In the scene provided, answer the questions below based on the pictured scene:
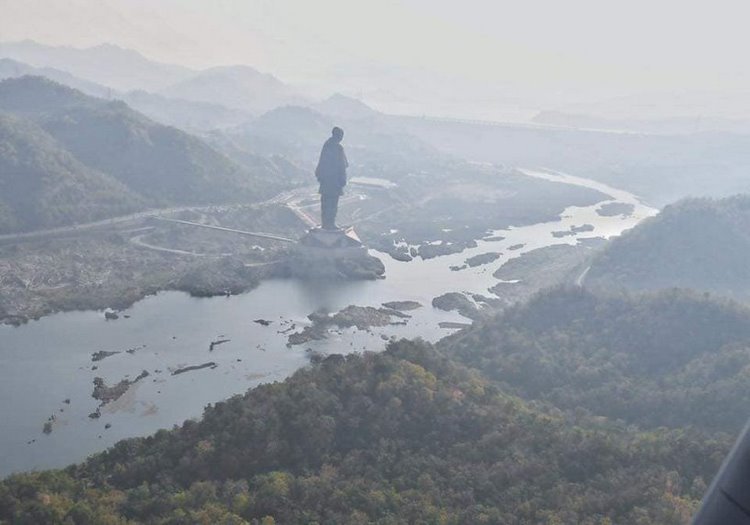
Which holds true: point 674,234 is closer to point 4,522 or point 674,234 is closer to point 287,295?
point 287,295

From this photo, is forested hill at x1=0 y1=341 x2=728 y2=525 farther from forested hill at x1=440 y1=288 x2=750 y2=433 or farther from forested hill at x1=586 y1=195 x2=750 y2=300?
forested hill at x1=586 y1=195 x2=750 y2=300

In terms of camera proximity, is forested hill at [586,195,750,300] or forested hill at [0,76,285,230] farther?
forested hill at [0,76,285,230]

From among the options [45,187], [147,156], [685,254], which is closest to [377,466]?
[685,254]

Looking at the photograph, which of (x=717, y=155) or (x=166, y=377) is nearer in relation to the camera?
(x=166, y=377)

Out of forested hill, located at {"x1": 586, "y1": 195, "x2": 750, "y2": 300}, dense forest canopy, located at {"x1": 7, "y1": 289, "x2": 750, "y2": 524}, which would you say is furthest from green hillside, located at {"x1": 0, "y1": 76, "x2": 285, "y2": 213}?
dense forest canopy, located at {"x1": 7, "y1": 289, "x2": 750, "y2": 524}

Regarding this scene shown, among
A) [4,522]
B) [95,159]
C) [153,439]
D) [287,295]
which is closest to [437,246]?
[287,295]

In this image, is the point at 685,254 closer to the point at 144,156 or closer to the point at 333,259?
the point at 333,259

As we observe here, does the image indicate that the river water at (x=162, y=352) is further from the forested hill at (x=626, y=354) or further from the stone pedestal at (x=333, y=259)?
the forested hill at (x=626, y=354)

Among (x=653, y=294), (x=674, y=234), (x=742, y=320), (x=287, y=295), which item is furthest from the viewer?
(x=674, y=234)
